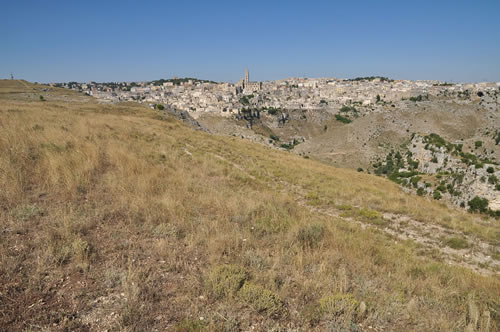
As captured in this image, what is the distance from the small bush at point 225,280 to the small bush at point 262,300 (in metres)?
0.13

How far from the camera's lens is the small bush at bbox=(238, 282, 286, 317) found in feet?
10.1

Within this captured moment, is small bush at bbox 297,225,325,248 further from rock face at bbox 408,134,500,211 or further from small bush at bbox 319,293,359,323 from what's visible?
rock face at bbox 408,134,500,211

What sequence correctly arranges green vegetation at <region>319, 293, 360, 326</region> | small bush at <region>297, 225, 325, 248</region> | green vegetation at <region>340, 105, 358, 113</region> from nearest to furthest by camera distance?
green vegetation at <region>319, 293, 360, 326</region> < small bush at <region>297, 225, 325, 248</region> < green vegetation at <region>340, 105, 358, 113</region>

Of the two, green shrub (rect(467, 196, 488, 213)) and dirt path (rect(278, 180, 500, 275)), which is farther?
green shrub (rect(467, 196, 488, 213))

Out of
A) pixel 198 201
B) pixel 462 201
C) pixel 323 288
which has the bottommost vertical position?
pixel 462 201

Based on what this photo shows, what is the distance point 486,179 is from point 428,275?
875 inches

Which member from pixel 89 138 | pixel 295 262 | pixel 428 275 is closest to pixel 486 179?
pixel 428 275

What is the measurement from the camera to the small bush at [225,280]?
325cm

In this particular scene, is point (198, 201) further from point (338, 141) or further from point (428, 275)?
point (338, 141)

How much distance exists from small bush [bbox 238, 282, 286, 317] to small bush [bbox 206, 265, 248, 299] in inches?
5.1

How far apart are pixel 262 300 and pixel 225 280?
552 millimetres

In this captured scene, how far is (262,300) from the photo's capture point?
10.4 feet

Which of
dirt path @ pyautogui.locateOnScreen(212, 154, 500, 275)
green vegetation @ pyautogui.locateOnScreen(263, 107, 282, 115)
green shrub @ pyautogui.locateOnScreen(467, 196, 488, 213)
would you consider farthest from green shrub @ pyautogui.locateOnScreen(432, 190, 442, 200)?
green vegetation @ pyautogui.locateOnScreen(263, 107, 282, 115)

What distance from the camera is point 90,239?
13.6 feet
